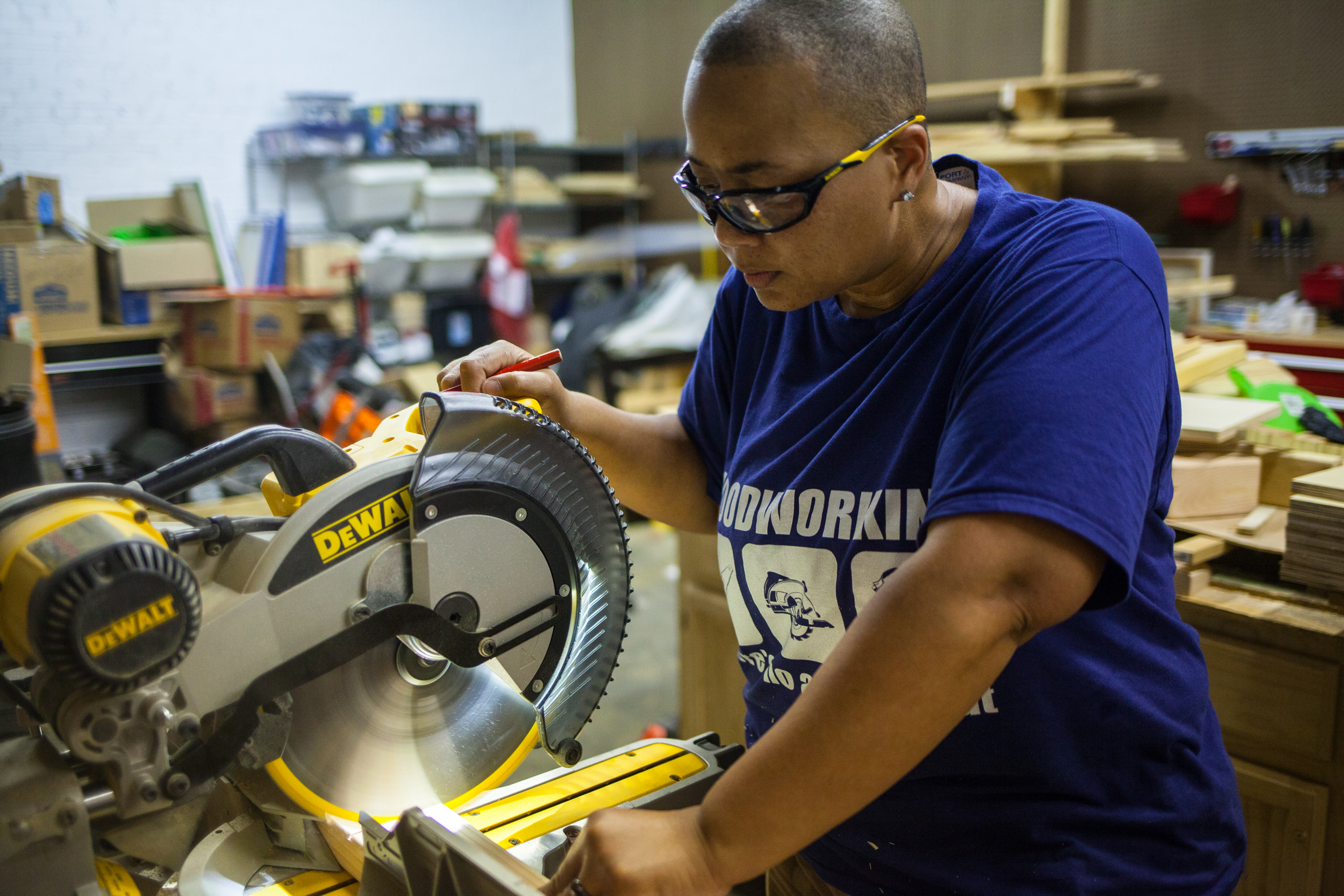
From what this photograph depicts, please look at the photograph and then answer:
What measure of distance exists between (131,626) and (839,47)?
70 cm

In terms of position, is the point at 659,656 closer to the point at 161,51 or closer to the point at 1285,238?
the point at 1285,238

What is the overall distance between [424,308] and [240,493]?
1875mm

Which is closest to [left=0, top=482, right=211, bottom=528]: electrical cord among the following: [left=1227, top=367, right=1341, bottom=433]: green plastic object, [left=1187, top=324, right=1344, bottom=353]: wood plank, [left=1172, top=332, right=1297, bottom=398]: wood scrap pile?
[left=1172, top=332, right=1297, bottom=398]: wood scrap pile

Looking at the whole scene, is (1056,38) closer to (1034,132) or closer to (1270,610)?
(1034,132)

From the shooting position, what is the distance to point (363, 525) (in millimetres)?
792

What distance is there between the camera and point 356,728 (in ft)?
2.76

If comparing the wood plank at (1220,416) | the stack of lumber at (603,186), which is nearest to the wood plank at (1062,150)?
the wood plank at (1220,416)

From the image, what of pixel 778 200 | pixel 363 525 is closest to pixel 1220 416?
pixel 778 200

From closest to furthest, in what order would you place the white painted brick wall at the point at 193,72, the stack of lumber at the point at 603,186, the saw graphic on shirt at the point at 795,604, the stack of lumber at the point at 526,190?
the saw graphic on shirt at the point at 795,604 → the white painted brick wall at the point at 193,72 → the stack of lumber at the point at 526,190 → the stack of lumber at the point at 603,186

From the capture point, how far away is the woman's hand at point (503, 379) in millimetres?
1071

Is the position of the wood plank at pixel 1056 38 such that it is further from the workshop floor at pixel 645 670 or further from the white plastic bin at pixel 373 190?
the white plastic bin at pixel 373 190

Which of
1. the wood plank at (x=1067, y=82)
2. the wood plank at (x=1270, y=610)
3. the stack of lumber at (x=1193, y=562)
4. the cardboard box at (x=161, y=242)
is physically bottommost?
the wood plank at (x=1270, y=610)

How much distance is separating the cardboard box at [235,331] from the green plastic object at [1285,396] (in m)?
3.81

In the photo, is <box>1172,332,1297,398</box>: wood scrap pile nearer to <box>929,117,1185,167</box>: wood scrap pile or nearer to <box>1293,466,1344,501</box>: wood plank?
<box>1293,466,1344,501</box>: wood plank
